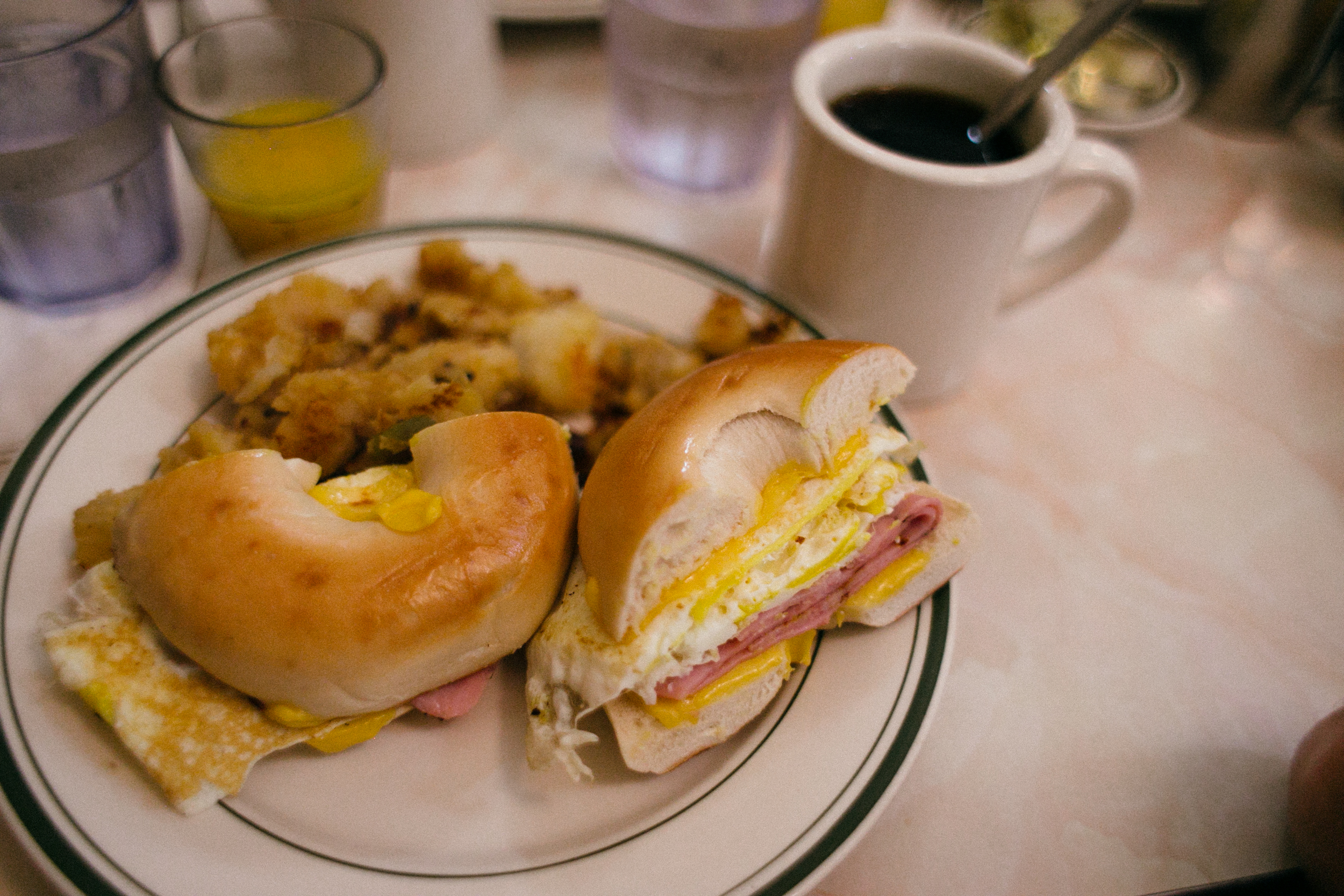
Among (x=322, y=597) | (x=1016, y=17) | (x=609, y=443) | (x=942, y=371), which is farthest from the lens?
(x=1016, y=17)

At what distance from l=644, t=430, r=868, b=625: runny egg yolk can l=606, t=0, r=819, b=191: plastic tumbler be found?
935 mm

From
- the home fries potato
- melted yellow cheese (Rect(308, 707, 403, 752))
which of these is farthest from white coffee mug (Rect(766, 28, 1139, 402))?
melted yellow cheese (Rect(308, 707, 403, 752))

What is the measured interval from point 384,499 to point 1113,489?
4.26 ft

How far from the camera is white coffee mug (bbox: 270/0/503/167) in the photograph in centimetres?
170

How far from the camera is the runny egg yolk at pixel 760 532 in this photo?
105 cm

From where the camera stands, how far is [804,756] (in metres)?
1.03

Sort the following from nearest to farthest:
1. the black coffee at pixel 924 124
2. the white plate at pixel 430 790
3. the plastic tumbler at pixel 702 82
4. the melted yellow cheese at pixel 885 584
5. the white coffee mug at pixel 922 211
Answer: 1. the white plate at pixel 430 790
2. the melted yellow cheese at pixel 885 584
3. the white coffee mug at pixel 922 211
4. the black coffee at pixel 924 124
5. the plastic tumbler at pixel 702 82

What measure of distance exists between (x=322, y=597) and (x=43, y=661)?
37 centimetres

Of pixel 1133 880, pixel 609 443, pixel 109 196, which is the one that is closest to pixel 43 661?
pixel 609 443

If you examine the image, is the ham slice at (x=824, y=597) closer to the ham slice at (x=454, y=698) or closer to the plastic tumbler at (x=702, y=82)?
the ham slice at (x=454, y=698)

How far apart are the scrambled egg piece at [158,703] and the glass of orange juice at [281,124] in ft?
2.52

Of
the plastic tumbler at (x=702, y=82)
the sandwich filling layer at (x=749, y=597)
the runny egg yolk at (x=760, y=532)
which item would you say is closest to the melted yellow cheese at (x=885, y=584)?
the sandwich filling layer at (x=749, y=597)

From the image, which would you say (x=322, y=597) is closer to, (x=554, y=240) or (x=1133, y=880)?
(x=554, y=240)

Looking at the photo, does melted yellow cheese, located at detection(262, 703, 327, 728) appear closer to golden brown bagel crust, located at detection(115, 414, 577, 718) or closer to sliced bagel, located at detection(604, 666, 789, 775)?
golden brown bagel crust, located at detection(115, 414, 577, 718)
